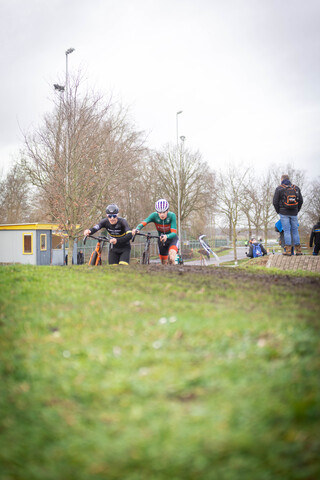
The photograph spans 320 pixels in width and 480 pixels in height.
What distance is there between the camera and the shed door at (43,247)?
96.5ft

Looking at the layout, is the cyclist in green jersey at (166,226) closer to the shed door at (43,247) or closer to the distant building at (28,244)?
the distant building at (28,244)

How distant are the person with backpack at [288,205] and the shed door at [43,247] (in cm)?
2096

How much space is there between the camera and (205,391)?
261 cm

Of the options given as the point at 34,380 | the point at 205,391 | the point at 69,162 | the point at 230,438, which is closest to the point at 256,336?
the point at 205,391

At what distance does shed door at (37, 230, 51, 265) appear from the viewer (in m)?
29.4

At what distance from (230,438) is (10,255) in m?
30.3

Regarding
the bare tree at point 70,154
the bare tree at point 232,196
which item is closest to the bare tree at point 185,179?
the bare tree at point 232,196

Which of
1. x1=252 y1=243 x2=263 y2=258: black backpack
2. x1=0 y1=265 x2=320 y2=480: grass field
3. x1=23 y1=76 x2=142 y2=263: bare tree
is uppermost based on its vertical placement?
x1=23 y1=76 x2=142 y2=263: bare tree

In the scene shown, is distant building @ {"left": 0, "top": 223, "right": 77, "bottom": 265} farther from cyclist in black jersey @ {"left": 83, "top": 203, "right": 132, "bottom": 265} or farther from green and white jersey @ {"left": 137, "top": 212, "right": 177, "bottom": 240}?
cyclist in black jersey @ {"left": 83, "top": 203, "right": 132, "bottom": 265}

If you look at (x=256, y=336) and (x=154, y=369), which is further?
(x=256, y=336)

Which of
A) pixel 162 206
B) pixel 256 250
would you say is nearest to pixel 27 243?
pixel 256 250

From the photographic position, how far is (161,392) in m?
2.63

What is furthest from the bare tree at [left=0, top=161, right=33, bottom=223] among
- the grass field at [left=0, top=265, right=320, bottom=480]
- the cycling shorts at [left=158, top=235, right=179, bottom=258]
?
the grass field at [left=0, top=265, right=320, bottom=480]

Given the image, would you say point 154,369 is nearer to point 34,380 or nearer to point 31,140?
point 34,380
